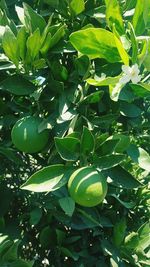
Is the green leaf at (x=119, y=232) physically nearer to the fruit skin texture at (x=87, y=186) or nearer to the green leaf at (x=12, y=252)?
the green leaf at (x=12, y=252)

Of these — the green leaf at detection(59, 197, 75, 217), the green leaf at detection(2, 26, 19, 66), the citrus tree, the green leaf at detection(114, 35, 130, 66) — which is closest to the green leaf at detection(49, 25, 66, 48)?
the citrus tree

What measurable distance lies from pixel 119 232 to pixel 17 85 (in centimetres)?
65

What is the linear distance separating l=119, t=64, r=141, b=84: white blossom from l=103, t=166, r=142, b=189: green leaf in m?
0.23

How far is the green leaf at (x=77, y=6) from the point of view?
1.41 metres

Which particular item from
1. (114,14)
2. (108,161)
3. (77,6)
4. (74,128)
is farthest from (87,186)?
(77,6)

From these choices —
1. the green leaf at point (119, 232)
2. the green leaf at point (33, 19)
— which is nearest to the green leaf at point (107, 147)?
the green leaf at point (33, 19)

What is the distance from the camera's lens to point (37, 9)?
5.28 feet

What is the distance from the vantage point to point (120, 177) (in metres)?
1.23

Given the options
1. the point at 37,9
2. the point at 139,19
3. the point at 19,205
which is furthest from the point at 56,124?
the point at 19,205

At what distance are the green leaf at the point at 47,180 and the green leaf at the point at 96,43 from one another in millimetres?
314

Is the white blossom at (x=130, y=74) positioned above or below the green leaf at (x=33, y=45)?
below

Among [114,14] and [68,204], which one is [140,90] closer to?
[114,14]

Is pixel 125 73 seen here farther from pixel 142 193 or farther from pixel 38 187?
pixel 142 193

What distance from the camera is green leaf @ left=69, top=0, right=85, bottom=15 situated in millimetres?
1405
